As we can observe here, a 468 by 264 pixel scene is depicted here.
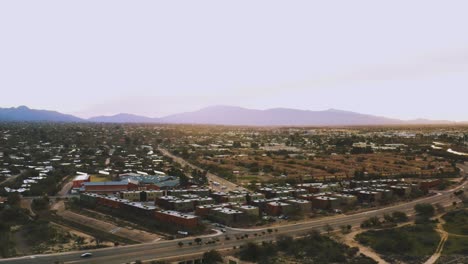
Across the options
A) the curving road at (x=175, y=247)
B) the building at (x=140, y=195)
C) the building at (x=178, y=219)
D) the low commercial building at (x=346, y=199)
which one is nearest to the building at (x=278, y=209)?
the curving road at (x=175, y=247)

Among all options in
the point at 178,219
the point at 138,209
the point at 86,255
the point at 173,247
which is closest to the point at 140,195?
the point at 138,209

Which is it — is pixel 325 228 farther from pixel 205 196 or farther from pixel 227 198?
pixel 205 196

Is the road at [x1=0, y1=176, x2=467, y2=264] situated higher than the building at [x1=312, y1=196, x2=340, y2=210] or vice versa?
the building at [x1=312, y1=196, x2=340, y2=210]

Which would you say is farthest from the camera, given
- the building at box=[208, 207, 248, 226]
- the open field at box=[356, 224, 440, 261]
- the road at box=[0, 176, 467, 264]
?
the building at box=[208, 207, 248, 226]

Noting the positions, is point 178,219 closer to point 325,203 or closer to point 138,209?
point 138,209

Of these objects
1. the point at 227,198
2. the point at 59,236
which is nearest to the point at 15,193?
the point at 59,236

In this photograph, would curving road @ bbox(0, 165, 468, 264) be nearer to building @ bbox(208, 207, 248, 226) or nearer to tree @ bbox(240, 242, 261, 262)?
tree @ bbox(240, 242, 261, 262)

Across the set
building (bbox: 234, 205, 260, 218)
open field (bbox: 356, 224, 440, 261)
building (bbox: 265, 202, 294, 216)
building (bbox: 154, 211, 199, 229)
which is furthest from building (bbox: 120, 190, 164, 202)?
open field (bbox: 356, 224, 440, 261)

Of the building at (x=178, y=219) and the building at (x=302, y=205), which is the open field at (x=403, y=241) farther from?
the building at (x=178, y=219)
